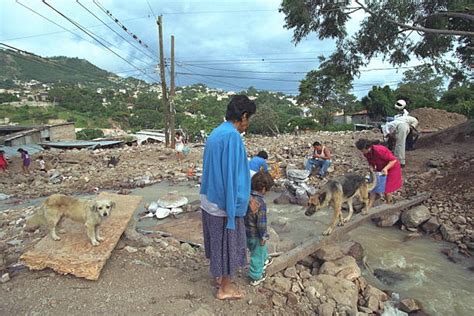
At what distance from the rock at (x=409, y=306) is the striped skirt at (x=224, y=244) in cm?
223

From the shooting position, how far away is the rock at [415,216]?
20.0 ft

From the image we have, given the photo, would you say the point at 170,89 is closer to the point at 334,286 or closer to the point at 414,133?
the point at 414,133

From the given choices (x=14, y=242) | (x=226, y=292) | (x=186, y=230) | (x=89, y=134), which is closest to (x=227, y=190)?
(x=226, y=292)

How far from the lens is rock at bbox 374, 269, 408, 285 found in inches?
178

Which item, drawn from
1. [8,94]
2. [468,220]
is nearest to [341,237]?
[468,220]

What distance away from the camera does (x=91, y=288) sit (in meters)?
3.14

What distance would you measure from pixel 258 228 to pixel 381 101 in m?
29.2

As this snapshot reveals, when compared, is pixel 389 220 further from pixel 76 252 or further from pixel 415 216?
pixel 76 252

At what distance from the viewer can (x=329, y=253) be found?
4484 mm

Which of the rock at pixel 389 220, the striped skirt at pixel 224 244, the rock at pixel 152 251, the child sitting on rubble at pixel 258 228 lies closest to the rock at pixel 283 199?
the rock at pixel 389 220

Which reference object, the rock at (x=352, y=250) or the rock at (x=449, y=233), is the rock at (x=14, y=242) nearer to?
the rock at (x=352, y=250)

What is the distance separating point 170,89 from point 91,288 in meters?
15.5

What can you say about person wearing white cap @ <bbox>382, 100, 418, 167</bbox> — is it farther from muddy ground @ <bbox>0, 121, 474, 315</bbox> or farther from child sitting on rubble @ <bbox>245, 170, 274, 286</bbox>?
child sitting on rubble @ <bbox>245, 170, 274, 286</bbox>

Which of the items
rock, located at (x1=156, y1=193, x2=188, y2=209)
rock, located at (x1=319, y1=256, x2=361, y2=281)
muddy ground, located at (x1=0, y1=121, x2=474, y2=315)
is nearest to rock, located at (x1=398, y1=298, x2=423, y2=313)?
rock, located at (x1=319, y1=256, x2=361, y2=281)
